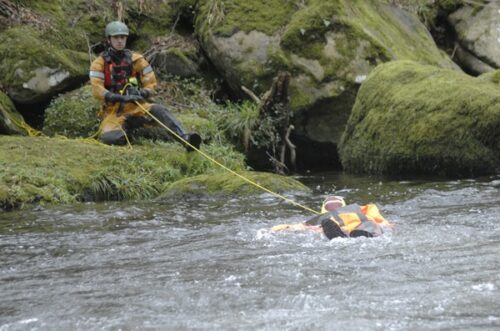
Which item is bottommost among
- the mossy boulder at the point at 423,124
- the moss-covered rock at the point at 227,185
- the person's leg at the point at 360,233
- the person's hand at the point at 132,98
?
the moss-covered rock at the point at 227,185

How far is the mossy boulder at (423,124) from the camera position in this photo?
376 inches

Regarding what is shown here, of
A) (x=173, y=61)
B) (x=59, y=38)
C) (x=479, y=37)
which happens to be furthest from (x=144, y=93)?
(x=479, y=37)

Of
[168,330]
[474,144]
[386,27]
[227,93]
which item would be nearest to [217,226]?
[168,330]

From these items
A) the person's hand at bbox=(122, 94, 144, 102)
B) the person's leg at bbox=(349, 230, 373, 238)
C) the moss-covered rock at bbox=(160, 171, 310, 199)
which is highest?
the person's hand at bbox=(122, 94, 144, 102)

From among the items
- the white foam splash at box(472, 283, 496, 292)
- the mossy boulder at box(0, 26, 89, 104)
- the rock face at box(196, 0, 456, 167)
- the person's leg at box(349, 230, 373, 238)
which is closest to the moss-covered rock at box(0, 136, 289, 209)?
the mossy boulder at box(0, 26, 89, 104)

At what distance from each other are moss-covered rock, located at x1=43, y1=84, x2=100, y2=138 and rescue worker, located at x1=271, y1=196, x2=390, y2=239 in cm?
616

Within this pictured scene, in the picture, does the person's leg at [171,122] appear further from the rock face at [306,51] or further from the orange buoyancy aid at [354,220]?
the orange buoyancy aid at [354,220]

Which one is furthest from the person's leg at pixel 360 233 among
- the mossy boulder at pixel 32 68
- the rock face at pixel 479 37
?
the rock face at pixel 479 37

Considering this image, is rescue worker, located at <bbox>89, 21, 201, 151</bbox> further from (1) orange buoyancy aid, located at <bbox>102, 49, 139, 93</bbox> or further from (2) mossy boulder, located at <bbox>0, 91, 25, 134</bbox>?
(2) mossy boulder, located at <bbox>0, 91, 25, 134</bbox>

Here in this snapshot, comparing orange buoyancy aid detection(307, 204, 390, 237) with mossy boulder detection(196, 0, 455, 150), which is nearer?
orange buoyancy aid detection(307, 204, 390, 237)

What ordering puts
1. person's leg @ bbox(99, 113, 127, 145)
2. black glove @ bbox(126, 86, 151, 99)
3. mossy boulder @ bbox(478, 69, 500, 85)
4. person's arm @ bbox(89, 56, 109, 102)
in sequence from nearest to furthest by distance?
mossy boulder @ bbox(478, 69, 500, 85) → person's arm @ bbox(89, 56, 109, 102) → black glove @ bbox(126, 86, 151, 99) → person's leg @ bbox(99, 113, 127, 145)

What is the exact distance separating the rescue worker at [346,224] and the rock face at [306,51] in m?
6.17

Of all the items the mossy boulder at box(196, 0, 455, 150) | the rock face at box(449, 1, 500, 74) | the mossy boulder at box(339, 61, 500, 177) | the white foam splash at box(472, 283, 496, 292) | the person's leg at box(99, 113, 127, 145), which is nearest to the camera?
the white foam splash at box(472, 283, 496, 292)

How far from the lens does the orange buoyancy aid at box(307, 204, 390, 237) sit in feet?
19.6
